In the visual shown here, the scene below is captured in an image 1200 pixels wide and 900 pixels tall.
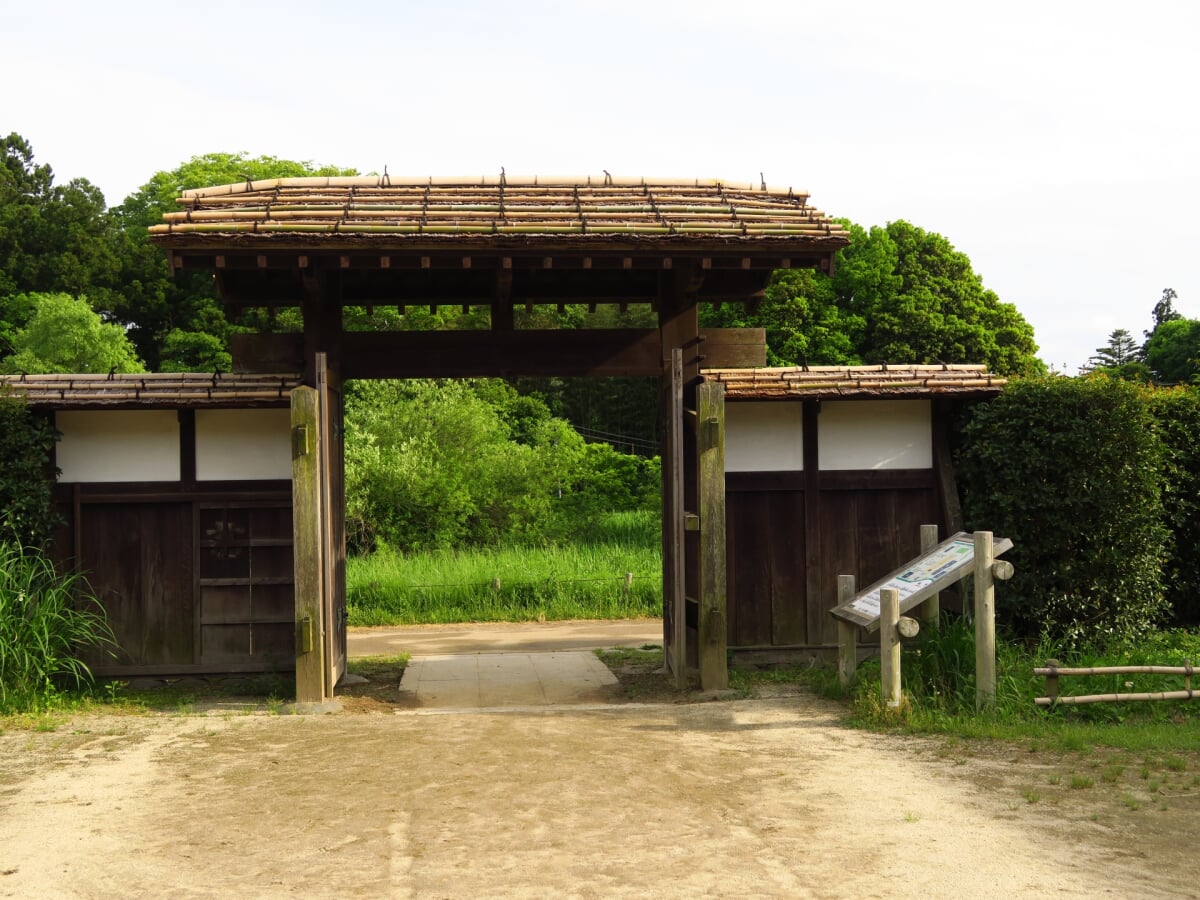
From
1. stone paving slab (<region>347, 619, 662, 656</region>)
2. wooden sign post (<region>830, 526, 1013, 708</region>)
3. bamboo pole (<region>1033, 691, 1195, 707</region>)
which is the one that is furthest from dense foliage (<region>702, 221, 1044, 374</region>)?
bamboo pole (<region>1033, 691, 1195, 707</region>)

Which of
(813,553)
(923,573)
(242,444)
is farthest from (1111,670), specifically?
(242,444)

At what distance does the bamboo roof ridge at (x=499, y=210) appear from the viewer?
30.5 ft

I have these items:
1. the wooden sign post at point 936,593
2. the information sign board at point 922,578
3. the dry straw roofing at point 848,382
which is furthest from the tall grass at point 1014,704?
the dry straw roofing at point 848,382

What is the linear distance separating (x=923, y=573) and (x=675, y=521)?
219cm

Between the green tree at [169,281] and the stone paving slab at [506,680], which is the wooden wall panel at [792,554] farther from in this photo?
the green tree at [169,281]

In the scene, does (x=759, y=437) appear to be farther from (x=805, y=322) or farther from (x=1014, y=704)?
(x=805, y=322)

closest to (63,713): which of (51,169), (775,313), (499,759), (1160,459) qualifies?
(499,759)

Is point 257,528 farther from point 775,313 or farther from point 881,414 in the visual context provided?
point 775,313

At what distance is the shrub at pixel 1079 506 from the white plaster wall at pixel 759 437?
1.82m

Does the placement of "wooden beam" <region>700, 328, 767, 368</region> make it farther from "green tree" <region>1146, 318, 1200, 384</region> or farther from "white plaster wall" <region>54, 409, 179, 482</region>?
"green tree" <region>1146, 318, 1200, 384</region>

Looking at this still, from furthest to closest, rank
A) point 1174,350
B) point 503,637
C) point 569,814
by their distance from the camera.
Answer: point 1174,350
point 503,637
point 569,814

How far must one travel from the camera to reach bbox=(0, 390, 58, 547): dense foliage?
9.62 m

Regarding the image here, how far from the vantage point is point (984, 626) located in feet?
27.3

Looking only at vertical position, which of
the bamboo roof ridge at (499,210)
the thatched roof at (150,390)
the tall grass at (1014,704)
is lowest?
the tall grass at (1014,704)
